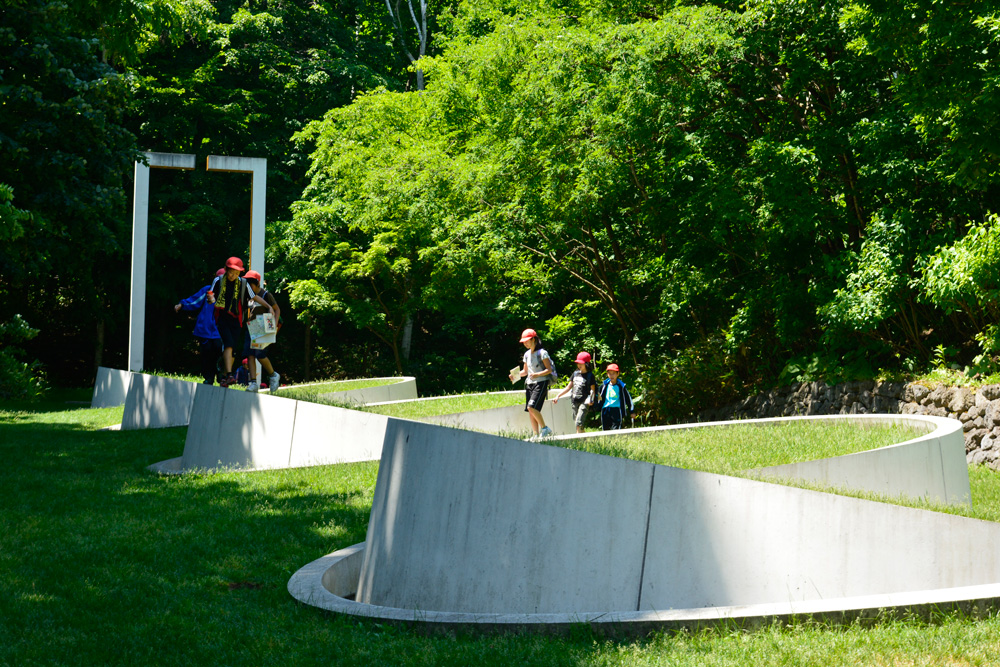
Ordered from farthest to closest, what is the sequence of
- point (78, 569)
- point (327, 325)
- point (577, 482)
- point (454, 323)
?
point (327, 325)
point (454, 323)
point (78, 569)
point (577, 482)

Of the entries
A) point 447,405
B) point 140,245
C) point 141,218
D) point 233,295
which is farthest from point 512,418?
point 141,218

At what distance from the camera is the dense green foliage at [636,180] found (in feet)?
42.7

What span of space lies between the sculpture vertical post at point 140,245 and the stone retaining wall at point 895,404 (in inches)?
471

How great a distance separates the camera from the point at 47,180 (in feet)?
48.7

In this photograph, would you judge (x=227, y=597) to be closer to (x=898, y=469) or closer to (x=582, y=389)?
(x=898, y=469)

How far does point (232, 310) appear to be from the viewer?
1177 cm

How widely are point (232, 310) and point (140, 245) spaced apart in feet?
26.4

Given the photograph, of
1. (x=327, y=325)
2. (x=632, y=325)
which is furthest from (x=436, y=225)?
(x=327, y=325)

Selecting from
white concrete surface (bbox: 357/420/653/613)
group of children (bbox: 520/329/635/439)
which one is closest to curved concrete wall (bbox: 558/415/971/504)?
white concrete surface (bbox: 357/420/653/613)

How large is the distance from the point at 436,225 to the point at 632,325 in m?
5.46

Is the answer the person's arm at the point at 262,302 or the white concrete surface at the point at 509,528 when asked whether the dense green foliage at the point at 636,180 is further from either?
the white concrete surface at the point at 509,528

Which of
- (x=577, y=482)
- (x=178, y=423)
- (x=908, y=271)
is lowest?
(x=178, y=423)

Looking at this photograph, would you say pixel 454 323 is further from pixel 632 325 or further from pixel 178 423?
pixel 178 423

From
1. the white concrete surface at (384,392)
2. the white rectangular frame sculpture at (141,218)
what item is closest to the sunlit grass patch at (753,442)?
the white concrete surface at (384,392)
